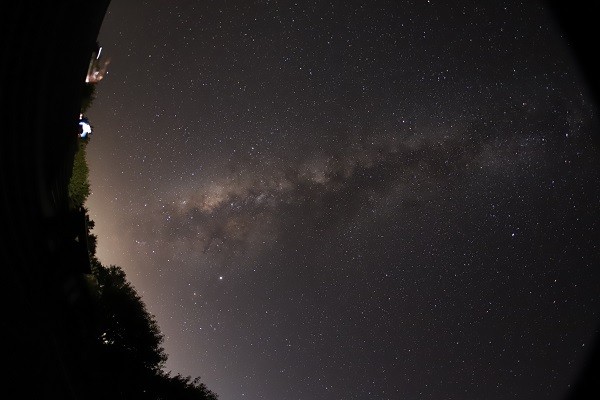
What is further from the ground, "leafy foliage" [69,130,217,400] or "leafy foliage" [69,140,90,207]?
"leafy foliage" [69,140,90,207]

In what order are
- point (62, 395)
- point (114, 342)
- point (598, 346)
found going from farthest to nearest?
point (114, 342) < point (62, 395) < point (598, 346)

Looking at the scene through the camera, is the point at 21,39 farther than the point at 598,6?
Yes

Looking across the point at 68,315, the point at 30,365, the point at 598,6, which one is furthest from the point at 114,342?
the point at 598,6

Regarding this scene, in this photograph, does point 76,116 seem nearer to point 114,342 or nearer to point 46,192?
point 46,192

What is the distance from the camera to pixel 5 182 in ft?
20.2

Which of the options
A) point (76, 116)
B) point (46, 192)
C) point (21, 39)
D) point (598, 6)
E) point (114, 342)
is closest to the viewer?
point (598, 6)

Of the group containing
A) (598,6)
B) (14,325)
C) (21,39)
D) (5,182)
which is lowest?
(14,325)

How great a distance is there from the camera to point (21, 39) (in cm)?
589

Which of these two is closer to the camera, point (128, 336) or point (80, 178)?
point (80, 178)

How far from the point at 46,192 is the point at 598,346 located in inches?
400

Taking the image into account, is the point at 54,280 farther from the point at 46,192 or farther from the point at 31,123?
the point at 31,123

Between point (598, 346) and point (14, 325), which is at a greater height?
point (14, 325)

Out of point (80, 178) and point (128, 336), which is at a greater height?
point (80, 178)

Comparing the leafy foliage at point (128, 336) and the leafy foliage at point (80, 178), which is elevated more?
the leafy foliage at point (80, 178)
